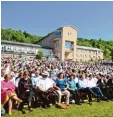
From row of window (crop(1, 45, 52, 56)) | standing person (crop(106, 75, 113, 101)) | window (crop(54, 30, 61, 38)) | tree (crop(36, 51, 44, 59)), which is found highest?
window (crop(54, 30, 61, 38))

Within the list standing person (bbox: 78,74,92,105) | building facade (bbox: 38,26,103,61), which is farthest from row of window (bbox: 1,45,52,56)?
standing person (bbox: 78,74,92,105)

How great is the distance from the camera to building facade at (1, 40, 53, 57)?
69.2 metres

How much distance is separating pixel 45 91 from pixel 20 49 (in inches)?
2461

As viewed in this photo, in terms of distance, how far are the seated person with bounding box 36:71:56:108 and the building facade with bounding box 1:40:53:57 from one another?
2287 inches

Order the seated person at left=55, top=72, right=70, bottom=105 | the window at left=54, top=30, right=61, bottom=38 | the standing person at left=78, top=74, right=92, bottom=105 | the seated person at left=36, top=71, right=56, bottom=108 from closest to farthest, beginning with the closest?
the seated person at left=36, top=71, right=56, bottom=108 → the seated person at left=55, top=72, right=70, bottom=105 → the standing person at left=78, top=74, right=92, bottom=105 → the window at left=54, top=30, right=61, bottom=38

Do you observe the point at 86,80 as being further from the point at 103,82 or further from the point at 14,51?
the point at 14,51

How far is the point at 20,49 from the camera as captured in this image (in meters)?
71.8

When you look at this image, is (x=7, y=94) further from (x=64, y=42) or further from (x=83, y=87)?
(x=64, y=42)

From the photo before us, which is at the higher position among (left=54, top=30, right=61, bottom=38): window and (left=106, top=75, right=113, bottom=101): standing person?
(left=54, top=30, right=61, bottom=38): window

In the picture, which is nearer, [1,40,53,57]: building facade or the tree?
[1,40,53,57]: building facade

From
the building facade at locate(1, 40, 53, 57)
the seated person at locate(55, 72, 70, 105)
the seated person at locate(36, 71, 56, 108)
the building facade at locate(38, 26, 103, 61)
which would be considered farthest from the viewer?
the building facade at locate(38, 26, 103, 61)

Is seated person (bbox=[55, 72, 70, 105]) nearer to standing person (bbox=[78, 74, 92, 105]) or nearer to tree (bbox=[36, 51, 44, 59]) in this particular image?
standing person (bbox=[78, 74, 92, 105])

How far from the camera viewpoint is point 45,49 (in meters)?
76.2

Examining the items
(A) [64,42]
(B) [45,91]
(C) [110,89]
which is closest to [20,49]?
(A) [64,42]
